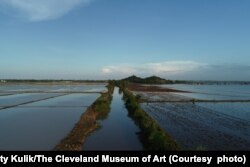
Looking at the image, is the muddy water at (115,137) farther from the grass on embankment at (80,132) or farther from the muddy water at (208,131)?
the muddy water at (208,131)

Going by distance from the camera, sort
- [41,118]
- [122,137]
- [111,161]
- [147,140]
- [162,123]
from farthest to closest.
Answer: [41,118] → [162,123] → [122,137] → [147,140] → [111,161]

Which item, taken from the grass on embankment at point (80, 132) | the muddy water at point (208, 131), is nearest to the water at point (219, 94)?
the muddy water at point (208, 131)

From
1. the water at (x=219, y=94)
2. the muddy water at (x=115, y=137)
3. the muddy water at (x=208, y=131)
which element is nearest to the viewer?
the muddy water at (x=115, y=137)

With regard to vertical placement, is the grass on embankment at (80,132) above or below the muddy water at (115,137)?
above

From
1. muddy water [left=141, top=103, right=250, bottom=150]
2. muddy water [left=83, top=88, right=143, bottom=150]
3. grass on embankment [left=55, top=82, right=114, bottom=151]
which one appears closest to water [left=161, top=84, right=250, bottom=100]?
muddy water [left=141, top=103, right=250, bottom=150]

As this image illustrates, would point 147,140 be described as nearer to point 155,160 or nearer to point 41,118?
point 155,160

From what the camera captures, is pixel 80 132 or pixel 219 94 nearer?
pixel 80 132

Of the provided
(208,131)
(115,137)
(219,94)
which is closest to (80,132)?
(115,137)

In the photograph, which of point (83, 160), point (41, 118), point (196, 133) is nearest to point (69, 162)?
point (83, 160)

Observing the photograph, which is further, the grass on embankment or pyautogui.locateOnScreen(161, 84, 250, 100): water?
pyautogui.locateOnScreen(161, 84, 250, 100): water

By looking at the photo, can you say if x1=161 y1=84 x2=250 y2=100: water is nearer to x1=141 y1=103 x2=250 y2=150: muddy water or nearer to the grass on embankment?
x1=141 y1=103 x2=250 y2=150: muddy water

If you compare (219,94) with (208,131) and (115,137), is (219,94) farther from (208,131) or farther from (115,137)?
(115,137)
